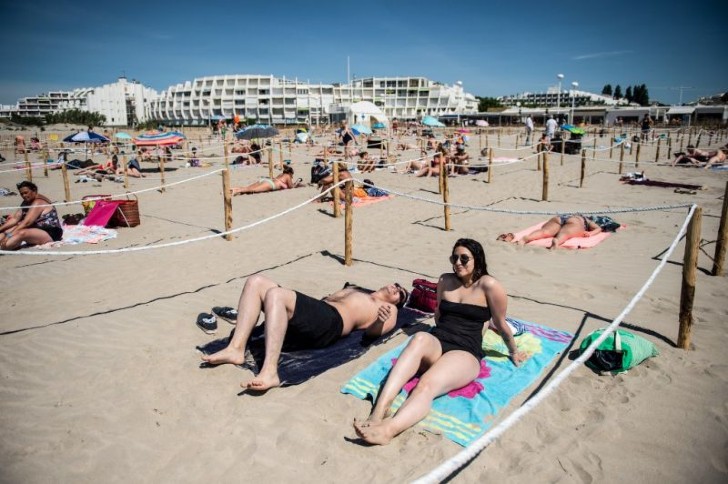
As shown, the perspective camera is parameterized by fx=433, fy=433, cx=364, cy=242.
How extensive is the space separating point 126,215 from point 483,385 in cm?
750

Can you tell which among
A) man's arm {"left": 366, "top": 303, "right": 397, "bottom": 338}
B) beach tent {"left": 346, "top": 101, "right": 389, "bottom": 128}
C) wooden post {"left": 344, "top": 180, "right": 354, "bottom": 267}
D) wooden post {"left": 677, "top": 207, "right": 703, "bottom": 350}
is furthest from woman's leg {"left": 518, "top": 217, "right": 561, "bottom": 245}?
beach tent {"left": 346, "top": 101, "right": 389, "bottom": 128}

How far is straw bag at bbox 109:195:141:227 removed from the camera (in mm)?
8062

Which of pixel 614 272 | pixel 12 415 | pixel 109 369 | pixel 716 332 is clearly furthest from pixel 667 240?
pixel 12 415

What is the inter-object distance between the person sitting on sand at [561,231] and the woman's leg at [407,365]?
14.1 ft

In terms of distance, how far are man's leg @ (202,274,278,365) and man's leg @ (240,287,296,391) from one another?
0.45 feet

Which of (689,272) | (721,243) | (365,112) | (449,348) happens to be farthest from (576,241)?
(365,112)

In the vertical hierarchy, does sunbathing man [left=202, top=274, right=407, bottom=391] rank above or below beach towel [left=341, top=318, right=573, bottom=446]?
above

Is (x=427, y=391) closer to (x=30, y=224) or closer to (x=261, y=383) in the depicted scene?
(x=261, y=383)

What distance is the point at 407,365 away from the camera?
267cm

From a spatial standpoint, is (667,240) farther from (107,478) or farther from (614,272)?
(107,478)

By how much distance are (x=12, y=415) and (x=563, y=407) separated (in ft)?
11.7

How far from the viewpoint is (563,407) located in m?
2.86

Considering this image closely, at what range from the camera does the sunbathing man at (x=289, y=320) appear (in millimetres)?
3027

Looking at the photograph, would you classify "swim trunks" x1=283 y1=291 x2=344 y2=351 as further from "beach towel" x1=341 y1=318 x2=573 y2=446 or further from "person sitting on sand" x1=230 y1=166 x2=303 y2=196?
"person sitting on sand" x1=230 y1=166 x2=303 y2=196
